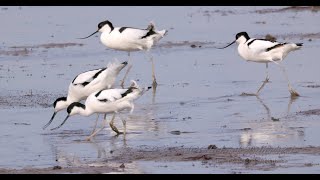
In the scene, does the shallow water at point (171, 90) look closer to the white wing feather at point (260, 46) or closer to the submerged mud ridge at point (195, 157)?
the submerged mud ridge at point (195, 157)

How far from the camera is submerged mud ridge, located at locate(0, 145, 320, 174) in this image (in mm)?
10547

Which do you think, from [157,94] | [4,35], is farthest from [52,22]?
[157,94]

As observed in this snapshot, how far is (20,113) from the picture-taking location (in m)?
15.1

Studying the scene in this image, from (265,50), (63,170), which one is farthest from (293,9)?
(63,170)

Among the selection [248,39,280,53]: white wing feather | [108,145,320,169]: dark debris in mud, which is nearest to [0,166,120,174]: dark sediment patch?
[108,145,320,169]: dark debris in mud

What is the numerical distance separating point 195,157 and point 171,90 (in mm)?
6168

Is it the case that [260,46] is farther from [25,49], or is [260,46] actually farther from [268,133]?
[25,49]

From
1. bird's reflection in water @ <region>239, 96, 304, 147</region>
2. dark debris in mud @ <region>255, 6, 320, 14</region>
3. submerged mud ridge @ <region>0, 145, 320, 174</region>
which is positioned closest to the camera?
submerged mud ridge @ <region>0, 145, 320, 174</region>

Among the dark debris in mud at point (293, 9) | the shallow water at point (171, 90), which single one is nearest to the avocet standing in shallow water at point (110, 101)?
the shallow water at point (171, 90)

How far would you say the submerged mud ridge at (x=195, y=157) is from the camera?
10.5 metres

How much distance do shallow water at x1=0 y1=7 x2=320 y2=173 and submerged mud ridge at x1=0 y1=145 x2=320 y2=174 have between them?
0.22 meters

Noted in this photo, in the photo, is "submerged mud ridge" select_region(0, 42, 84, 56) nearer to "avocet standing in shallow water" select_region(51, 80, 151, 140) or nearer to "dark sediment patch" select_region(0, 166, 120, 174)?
"avocet standing in shallow water" select_region(51, 80, 151, 140)

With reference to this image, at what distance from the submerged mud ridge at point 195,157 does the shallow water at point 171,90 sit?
0.72 feet

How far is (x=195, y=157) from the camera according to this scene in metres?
11.1
